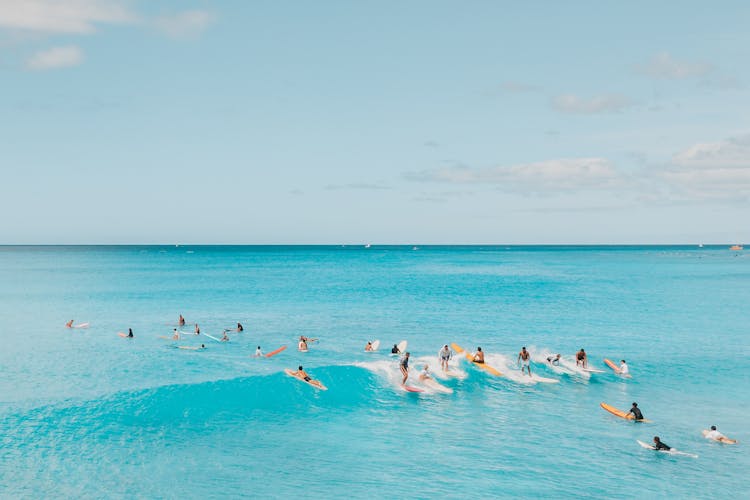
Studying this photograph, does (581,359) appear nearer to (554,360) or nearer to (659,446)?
(554,360)

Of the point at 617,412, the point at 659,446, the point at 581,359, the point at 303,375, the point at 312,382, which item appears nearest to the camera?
the point at 659,446

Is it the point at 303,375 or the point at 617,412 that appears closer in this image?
the point at 617,412

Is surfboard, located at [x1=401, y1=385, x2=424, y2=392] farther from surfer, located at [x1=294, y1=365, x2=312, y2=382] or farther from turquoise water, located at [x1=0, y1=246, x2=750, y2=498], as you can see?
surfer, located at [x1=294, y1=365, x2=312, y2=382]

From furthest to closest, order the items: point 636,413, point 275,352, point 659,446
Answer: point 275,352, point 636,413, point 659,446

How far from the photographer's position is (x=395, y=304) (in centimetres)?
8088

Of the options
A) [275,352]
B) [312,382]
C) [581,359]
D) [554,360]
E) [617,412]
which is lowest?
[275,352]

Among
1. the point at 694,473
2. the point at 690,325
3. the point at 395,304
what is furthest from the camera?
the point at 395,304

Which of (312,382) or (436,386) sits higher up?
(312,382)

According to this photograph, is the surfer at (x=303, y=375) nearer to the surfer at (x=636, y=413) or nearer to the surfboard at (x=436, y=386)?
the surfboard at (x=436, y=386)

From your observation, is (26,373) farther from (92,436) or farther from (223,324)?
(223,324)

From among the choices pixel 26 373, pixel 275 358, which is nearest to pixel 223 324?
pixel 275 358

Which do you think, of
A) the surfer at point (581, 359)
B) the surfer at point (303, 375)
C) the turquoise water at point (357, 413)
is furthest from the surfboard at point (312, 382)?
the surfer at point (581, 359)

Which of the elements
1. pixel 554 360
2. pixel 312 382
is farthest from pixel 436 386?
pixel 554 360

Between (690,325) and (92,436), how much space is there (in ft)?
194
